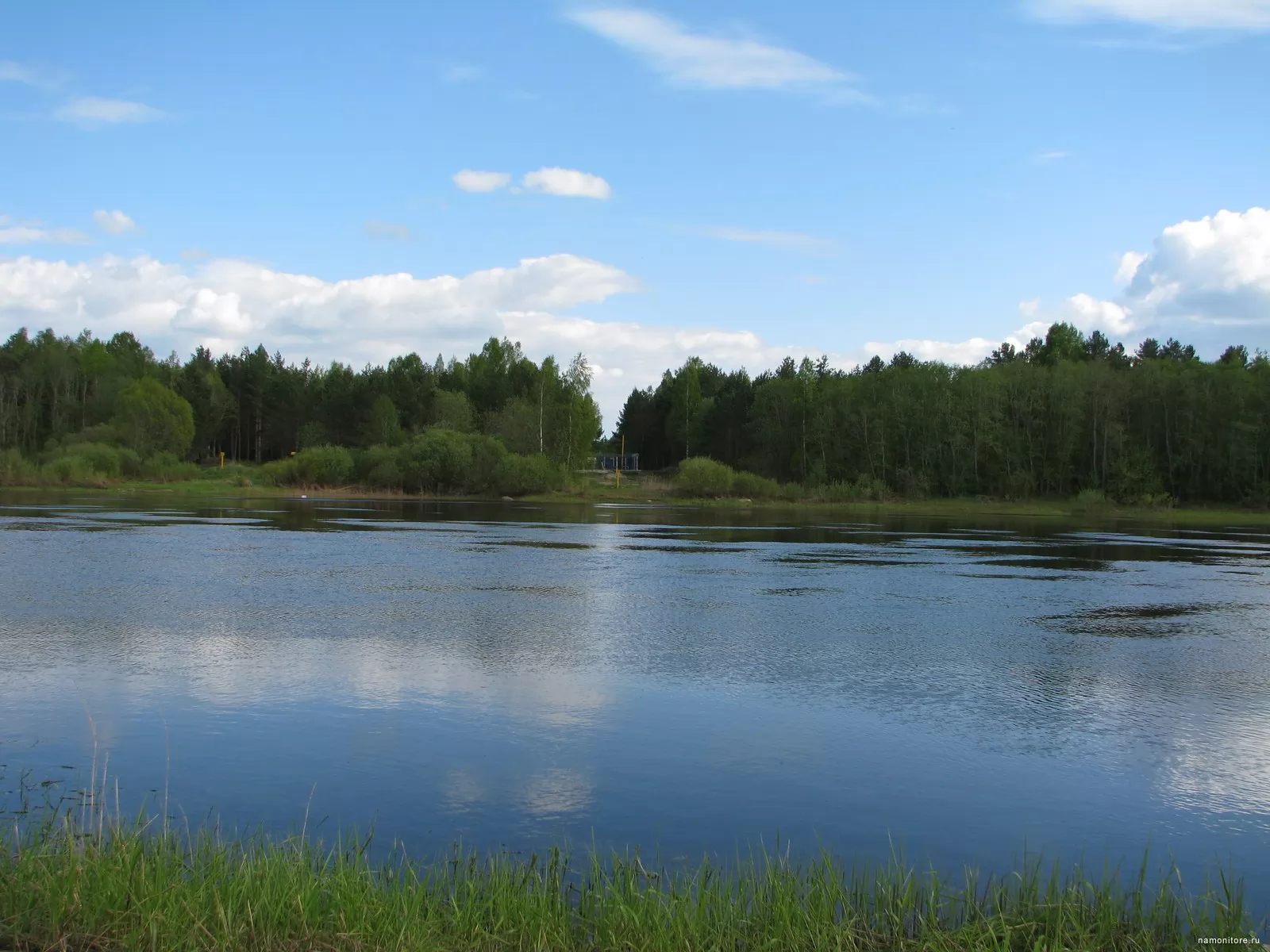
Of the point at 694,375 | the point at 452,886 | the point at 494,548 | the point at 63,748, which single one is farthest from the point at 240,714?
the point at 694,375

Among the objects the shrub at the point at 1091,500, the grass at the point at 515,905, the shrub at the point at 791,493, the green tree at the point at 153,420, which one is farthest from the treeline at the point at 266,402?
the grass at the point at 515,905

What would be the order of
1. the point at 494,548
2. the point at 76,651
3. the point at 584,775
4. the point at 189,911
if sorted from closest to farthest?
the point at 189,911 < the point at 584,775 < the point at 76,651 < the point at 494,548

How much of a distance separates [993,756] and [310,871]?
752 cm

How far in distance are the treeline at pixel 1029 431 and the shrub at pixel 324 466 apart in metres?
37.1

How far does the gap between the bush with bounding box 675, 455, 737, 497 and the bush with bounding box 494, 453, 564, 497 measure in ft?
33.4

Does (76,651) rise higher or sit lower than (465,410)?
lower

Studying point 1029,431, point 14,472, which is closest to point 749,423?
point 1029,431

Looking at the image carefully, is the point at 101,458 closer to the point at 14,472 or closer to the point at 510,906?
Result: the point at 14,472

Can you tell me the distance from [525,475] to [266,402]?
5277 centimetres

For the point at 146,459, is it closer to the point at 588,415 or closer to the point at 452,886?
the point at 588,415

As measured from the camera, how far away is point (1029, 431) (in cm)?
8038

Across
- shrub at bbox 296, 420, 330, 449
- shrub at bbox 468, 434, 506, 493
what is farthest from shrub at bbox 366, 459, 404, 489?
shrub at bbox 296, 420, 330, 449

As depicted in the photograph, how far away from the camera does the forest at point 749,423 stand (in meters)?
76.3

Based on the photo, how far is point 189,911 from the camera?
19.0 feet
